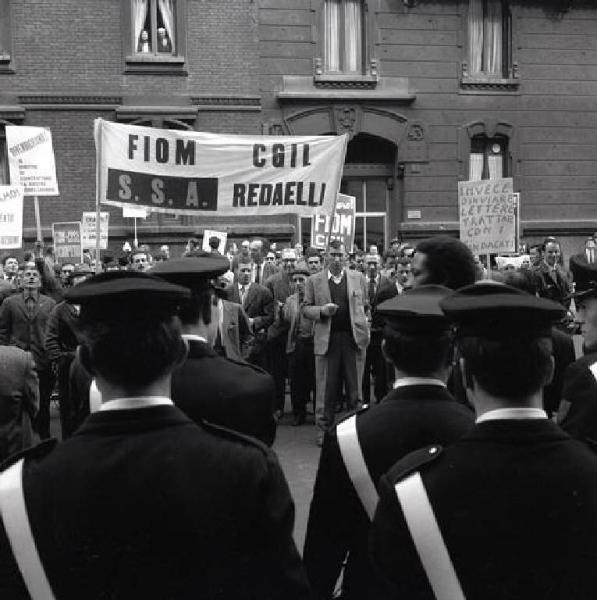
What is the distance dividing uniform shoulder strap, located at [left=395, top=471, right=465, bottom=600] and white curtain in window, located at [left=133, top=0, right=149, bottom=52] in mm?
21519

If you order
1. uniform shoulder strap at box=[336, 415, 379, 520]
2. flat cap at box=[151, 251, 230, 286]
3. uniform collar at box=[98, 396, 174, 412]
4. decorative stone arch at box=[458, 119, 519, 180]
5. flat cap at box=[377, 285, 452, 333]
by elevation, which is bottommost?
uniform shoulder strap at box=[336, 415, 379, 520]

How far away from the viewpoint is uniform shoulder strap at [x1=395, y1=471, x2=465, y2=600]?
96.0 inches

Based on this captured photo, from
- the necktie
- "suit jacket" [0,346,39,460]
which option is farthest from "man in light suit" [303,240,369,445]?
"suit jacket" [0,346,39,460]

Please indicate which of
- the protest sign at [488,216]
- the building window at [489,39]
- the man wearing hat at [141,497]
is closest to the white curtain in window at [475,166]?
the building window at [489,39]

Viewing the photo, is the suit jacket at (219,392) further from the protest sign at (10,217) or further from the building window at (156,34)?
the building window at (156,34)

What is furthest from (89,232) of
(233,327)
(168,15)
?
(233,327)

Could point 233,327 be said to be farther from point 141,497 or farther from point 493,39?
point 493,39

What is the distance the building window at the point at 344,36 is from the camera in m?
24.2

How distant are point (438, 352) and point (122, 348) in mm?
1181

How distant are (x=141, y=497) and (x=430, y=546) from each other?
704 millimetres

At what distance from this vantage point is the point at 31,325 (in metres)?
10.9

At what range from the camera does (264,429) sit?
4047 millimetres

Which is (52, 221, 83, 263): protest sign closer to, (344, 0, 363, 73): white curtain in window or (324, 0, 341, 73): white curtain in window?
(324, 0, 341, 73): white curtain in window

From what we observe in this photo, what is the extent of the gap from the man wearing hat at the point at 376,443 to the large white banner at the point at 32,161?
45.5 feet
